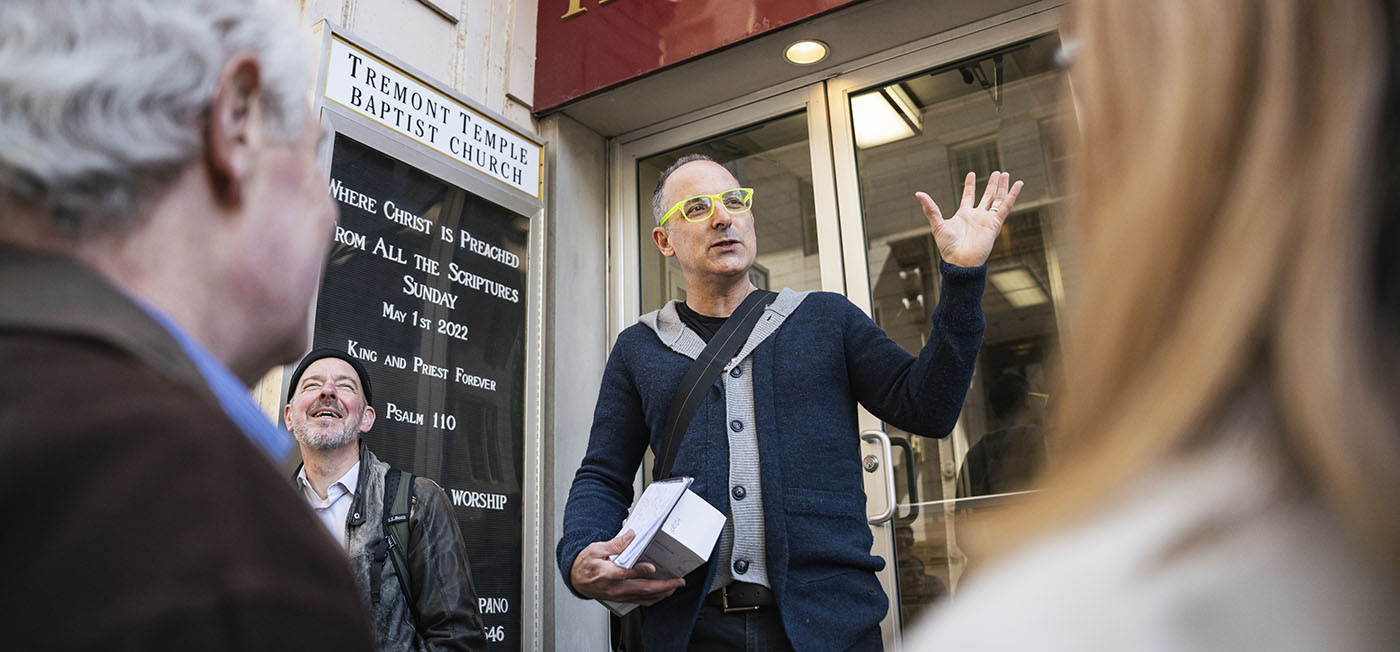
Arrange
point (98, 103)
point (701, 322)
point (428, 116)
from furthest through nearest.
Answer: point (428, 116)
point (701, 322)
point (98, 103)

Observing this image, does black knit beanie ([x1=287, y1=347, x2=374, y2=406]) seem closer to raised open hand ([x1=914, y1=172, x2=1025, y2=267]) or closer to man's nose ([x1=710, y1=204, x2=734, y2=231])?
man's nose ([x1=710, y1=204, x2=734, y2=231])

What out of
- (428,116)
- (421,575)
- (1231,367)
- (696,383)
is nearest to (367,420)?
(421,575)

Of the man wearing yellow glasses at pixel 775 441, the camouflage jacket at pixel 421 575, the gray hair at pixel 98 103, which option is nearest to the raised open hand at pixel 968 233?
the man wearing yellow glasses at pixel 775 441

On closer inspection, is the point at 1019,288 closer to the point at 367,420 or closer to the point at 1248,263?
the point at 367,420

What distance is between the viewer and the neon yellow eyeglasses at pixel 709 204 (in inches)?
103

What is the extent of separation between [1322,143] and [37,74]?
2.90ft

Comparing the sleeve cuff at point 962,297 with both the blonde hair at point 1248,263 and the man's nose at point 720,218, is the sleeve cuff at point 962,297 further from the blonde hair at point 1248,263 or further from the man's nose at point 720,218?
the blonde hair at point 1248,263

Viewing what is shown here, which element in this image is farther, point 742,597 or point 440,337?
point 440,337

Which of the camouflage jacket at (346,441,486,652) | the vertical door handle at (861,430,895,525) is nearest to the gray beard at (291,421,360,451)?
the camouflage jacket at (346,441,486,652)

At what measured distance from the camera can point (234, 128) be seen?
86 centimetres

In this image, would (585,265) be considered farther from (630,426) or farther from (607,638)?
(630,426)

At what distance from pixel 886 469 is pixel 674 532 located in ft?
6.09

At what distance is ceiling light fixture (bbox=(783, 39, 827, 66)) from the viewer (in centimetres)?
404

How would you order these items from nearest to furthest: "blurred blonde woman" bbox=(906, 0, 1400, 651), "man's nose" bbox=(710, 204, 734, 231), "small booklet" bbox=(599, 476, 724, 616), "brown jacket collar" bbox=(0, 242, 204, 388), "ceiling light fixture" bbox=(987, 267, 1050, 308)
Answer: "blurred blonde woman" bbox=(906, 0, 1400, 651), "brown jacket collar" bbox=(0, 242, 204, 388), "small booklet" bbox=(599, 476, 724, 616), "man's nose" bbox=(710, 204, 734, 231), "ceiling light fixture" bbox=(987, 267, 1050, 308)
